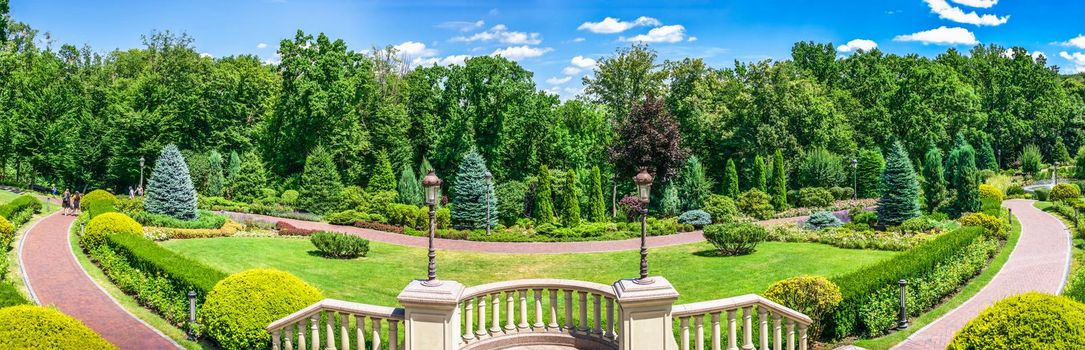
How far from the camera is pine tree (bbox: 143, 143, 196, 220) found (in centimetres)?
2788

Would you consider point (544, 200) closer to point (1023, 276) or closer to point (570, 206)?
point (570, 206)

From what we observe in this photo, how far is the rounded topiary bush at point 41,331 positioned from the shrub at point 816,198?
37269 mm

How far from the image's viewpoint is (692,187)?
3872 centimetres

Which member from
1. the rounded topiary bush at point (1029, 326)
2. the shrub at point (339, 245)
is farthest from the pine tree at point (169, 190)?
the rounded topiary bush at point (1029, 326)

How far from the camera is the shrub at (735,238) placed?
886 inches

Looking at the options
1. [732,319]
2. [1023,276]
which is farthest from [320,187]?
[732,319]

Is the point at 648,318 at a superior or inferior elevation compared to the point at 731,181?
inferior

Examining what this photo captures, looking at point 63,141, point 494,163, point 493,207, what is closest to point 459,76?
point 494,163

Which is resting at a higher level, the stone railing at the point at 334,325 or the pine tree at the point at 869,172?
the pine tree at the point at 869,172

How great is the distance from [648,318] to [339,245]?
50.8 feet

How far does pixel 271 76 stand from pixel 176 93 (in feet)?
22.9

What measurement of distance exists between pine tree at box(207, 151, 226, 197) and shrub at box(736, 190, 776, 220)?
31.0 metres

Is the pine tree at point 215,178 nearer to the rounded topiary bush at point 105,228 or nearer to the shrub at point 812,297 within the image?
the rounded topiary bush at point 105,228

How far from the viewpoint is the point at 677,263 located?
2202 cm
